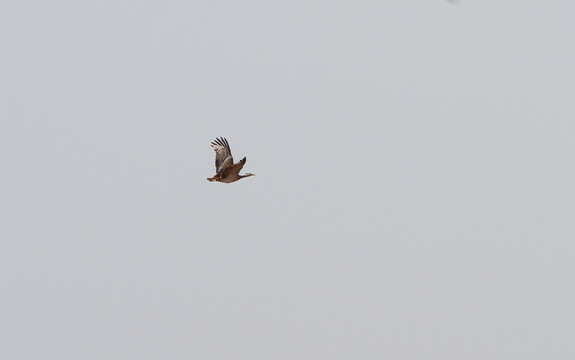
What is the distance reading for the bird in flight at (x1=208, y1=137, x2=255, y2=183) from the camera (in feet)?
150

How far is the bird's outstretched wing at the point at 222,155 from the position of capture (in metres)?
47.5

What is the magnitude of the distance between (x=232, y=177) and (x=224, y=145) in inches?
144

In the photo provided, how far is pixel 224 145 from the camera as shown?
49.2 meters

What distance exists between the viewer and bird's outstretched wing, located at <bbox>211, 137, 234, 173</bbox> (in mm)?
47469

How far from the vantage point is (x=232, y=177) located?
153 ft

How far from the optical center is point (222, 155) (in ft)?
160

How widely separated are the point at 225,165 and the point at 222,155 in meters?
1.56

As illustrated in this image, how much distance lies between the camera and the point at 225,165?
4738 centimetres

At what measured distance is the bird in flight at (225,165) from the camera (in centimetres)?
A: 4578

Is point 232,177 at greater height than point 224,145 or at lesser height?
lesser
